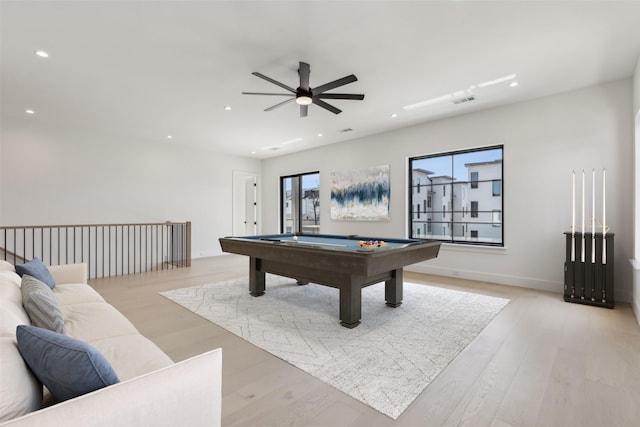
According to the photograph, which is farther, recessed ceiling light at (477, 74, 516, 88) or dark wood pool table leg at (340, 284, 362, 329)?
recessed ceiling light at (477, 74, 516, 88)

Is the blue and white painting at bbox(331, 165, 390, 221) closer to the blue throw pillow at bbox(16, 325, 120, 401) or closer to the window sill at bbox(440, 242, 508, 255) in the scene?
the window sill at bbox(440, 242, 508, 255)

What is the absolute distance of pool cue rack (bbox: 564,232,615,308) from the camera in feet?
11.9

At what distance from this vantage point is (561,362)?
2303mm

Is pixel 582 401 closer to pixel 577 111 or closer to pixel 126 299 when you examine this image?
pixel 577 111

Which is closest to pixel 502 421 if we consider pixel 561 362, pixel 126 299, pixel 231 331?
pixel 561 362

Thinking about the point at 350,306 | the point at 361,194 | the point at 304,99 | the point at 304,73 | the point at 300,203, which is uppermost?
the point at 304,73

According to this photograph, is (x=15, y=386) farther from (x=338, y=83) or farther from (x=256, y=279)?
(x=256, y=279)

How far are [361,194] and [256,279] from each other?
346cm

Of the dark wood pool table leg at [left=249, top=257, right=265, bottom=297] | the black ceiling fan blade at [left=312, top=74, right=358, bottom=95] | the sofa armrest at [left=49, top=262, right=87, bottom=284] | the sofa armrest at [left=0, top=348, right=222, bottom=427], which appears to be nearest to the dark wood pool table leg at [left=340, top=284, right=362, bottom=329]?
the dark wood pool table leg at [left=249, top=257, right=265, bottom=297]

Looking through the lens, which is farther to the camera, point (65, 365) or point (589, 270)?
point (589, 270)

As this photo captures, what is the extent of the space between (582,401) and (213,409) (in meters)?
2.21

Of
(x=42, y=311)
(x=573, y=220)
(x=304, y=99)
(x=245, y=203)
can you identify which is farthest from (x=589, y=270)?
(x=245, y=203)

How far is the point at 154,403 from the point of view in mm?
1023

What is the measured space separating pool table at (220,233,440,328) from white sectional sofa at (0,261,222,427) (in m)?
1.55
